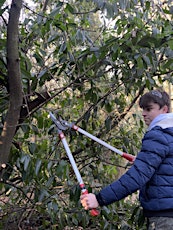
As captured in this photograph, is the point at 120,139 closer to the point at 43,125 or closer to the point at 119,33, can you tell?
the point at 43,125

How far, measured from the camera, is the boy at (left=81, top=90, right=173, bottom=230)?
5.56 ft

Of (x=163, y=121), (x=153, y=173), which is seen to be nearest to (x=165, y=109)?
(x=163, y=121)

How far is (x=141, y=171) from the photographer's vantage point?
169 centimetres

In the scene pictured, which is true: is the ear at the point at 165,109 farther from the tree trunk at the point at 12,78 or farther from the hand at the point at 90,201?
the tree trunk at the point at 12,78

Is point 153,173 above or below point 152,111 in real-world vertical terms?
below

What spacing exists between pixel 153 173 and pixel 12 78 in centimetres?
78

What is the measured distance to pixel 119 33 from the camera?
7.30 ft

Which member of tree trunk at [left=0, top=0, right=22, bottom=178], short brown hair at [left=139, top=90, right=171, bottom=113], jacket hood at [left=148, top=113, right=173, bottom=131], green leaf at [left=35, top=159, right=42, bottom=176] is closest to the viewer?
tree trunk at [left=0, top=0, right=22, bottom=178]

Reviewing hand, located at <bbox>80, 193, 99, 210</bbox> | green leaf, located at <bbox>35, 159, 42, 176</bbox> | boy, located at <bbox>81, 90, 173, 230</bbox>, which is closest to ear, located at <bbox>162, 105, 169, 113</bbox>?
boy, located at <bbox>81, 90, 173, 230</bbox>

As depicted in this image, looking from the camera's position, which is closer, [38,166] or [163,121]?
[163,121]

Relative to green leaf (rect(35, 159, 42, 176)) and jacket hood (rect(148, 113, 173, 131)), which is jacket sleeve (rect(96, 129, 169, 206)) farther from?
green leaf (rect(35, 159, 42, 176))

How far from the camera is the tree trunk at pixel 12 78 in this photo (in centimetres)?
163

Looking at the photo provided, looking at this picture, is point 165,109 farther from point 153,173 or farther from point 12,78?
point 12,78

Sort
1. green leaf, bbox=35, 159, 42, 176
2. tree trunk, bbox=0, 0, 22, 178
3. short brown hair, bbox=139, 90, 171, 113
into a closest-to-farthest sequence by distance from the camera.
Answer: tree trunk, bbox=0, 0, 22, 178
short brown hair, bbox=139, 90, 171, 113
green leaf, bbox=35, 159, 42, 176
